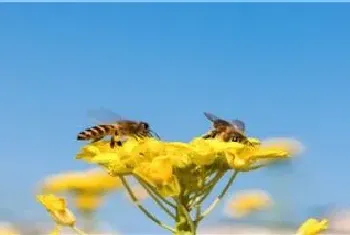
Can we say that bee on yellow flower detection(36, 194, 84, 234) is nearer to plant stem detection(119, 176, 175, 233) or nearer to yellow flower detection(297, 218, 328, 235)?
plant stem detection(119, 176, 175, 233)

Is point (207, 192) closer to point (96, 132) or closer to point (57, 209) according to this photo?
point (57, 209)

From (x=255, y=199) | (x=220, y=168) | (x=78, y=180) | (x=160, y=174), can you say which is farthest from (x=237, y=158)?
(x=255, y=199)

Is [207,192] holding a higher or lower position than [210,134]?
lower

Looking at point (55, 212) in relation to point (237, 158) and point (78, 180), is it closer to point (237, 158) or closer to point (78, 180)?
point (237, 158)

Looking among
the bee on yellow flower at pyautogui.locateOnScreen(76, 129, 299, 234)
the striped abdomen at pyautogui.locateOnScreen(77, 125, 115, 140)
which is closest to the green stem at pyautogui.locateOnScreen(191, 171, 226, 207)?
the bee on yellow flower at pyautogui.locateOnScreen(76, 129, 299, 234)

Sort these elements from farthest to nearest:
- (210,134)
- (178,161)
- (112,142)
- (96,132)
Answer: (96,132)
(210,134)
(112,142)
(178,161)

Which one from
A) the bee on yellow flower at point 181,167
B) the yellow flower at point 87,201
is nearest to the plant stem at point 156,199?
the bee on yellow flower at point 181,167

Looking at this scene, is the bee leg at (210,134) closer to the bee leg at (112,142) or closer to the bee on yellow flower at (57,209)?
the bee leg at (112,142)

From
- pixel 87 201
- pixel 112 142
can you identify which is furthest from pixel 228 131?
pixel 87 201
